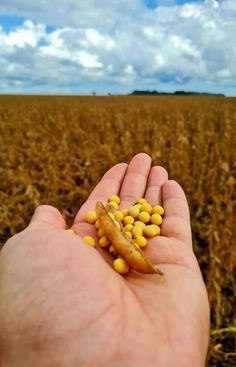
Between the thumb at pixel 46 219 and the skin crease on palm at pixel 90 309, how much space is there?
0.26m

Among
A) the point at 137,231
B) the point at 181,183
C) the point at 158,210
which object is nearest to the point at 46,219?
the point at 137,231

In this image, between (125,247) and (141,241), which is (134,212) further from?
(125,247)

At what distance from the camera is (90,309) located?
2027 millimetres

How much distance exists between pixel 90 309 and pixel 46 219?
1027 millimetres

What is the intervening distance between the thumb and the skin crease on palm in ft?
0.87

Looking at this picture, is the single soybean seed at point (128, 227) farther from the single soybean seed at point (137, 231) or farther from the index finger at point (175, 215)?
the index finger at point (175, 215)

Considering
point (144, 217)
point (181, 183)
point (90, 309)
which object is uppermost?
point (144, 217)

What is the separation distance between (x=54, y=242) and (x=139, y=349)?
0.78m

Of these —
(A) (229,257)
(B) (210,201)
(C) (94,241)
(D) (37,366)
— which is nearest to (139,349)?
(D) (37,366)

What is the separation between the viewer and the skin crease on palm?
6.33 feet

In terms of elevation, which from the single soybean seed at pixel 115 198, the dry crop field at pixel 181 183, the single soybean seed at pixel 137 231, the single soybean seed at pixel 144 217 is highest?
the single soybean seed at pixel 115 198

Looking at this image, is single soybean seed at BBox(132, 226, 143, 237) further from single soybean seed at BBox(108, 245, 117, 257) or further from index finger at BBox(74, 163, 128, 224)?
index finger at BBox(74, 163, 128, 224)

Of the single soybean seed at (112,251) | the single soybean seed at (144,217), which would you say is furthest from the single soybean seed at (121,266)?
→ the single soybean seed at (144,217)

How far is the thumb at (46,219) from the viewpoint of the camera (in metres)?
2.82
